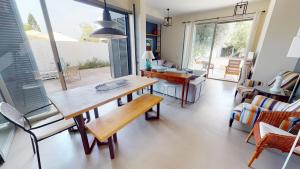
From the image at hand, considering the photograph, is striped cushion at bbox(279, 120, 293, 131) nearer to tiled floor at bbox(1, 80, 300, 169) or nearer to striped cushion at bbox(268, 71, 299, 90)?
tiled floor at bbox(1, 80, 300, 169)

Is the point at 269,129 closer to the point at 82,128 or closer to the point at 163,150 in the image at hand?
the point at 163,150

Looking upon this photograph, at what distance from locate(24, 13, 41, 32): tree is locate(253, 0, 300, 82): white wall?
4569 millimetres

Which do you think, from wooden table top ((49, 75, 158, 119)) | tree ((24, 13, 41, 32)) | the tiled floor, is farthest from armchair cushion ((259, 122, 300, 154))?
tree ((24, 13, 41, 32))

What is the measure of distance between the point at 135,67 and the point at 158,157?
2.63 metres

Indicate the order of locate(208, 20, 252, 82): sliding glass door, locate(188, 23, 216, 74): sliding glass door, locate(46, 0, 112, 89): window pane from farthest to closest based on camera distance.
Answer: locate(188, 23, 216, 74): sliding glass door → locate(208, 20, 252, 82): sliding glass door → locate(46, 0, 112, 89): window pane

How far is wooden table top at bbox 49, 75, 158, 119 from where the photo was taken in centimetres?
130

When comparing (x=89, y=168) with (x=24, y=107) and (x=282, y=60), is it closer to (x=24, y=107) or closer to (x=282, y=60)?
(x=24, y=107)

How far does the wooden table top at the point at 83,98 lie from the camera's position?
4.28ft

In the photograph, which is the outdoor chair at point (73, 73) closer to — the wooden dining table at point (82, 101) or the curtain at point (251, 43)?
the wooden dining table at point (82, 101)

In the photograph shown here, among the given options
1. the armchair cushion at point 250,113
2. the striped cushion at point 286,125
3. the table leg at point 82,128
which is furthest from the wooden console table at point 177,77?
the table leg at point 82,128

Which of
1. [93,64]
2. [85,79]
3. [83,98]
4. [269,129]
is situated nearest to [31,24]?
[83,98]

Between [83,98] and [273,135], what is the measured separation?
86.6 inches

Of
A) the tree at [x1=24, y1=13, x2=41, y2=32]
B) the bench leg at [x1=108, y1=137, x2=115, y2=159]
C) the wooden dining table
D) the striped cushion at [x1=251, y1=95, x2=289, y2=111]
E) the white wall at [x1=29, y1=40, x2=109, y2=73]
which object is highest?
the tree at [x1=24, y1=13, x2=41, y2=32]

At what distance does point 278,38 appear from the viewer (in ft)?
8.30
